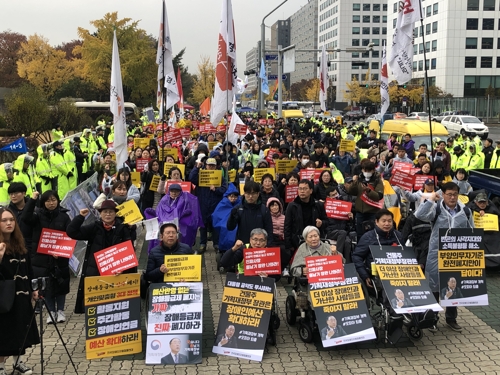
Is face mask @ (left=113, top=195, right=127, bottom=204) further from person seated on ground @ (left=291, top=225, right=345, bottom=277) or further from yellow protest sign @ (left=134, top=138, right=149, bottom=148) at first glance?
yellow protest sign @ (left=134, top=138, right=149, bottom=148)

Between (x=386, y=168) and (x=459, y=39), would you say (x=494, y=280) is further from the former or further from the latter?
(x=459, y=39)

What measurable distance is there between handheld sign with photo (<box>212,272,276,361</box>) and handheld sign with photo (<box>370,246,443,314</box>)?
1.25m

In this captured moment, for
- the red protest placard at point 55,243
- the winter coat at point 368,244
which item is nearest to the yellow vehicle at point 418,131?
the winter coat at point 368,244

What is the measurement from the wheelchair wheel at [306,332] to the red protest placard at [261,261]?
678 mm

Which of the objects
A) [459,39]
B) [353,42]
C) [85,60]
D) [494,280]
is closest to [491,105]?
[459,39]

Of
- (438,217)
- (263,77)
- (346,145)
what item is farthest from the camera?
(263,77)

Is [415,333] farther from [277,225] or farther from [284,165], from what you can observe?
[284,165]

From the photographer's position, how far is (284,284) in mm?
8672

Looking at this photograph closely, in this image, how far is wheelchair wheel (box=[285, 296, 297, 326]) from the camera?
6866mm

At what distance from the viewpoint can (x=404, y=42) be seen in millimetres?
11273

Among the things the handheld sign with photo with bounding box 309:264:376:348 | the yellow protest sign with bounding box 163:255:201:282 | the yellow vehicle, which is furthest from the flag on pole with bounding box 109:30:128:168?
the yellow vehicle

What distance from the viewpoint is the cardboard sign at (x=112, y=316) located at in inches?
234

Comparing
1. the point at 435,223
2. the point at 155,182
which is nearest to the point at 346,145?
the point at 155,182

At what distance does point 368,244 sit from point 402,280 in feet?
1.85
